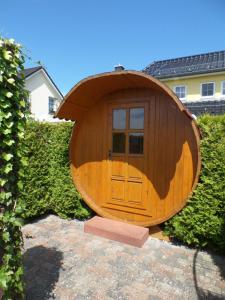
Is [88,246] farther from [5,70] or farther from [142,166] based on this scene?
[5,70]

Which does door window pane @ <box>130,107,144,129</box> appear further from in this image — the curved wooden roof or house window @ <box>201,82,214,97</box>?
house window @ <box>201,82,214,97</box>

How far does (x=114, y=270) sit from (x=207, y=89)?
17.3 meters

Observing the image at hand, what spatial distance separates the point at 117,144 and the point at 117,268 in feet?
8.33

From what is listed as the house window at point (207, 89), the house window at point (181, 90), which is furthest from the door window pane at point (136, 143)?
the house window at point (207, 89)

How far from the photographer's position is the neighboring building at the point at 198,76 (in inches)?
662

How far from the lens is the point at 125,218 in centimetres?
489

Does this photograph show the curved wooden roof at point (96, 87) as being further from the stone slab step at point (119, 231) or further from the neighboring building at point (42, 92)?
the neighboring building at point (42, 92)

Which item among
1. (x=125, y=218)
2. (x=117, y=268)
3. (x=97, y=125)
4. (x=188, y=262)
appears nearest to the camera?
(x=117, y=268)

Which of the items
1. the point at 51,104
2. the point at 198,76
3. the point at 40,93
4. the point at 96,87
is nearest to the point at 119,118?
the point at 96,87

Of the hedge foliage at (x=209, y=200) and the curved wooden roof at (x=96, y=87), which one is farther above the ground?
the curved wooden roof at (x=96, y=87)

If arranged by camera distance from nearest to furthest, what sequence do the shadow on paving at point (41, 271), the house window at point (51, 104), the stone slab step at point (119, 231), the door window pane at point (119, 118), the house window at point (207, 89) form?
the shadow on paving at point (41, 271)
the stone slab step at point (119, 231)
the door window pane at point (119, 118)
the house window at point (207, 89)
the house window at point (51, 104)

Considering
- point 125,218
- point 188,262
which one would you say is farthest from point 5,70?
point 125,218

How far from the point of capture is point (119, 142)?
5008mm

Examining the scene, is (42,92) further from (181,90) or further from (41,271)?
(41,271)
